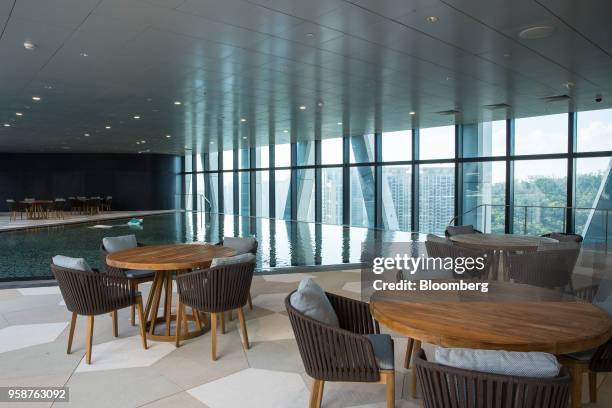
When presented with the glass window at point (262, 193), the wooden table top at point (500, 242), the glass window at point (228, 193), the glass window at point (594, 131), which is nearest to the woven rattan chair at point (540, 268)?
the wooden table top at point (500, 242)

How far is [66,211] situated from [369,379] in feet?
77.6

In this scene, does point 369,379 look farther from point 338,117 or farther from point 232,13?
point 338,117

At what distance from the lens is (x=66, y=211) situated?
2197cm

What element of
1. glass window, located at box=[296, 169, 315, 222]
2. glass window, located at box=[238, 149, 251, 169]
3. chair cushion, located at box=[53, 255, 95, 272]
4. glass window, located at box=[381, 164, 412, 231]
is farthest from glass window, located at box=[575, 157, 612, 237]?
glass window, located at box=[238, 149, 251, 169]

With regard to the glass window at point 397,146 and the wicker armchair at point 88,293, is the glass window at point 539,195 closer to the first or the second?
the glass window at point 397,146

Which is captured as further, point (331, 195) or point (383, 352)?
point (331, 195)

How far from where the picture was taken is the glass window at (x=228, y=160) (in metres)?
20.2

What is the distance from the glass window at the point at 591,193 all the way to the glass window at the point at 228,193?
47.7ft

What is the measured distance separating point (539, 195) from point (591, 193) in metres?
1.07

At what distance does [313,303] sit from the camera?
233 centimetres

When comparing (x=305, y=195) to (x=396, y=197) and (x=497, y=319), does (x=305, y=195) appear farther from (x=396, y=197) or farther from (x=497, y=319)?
(x=497, y=319)

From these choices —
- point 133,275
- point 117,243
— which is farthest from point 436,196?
point 133,275

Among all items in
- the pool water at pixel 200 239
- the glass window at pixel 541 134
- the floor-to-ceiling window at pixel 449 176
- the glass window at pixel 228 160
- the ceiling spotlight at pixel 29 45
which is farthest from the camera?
the glass window at pixel 228 160

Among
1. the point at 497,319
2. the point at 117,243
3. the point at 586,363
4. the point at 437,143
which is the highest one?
the point at 437,143
